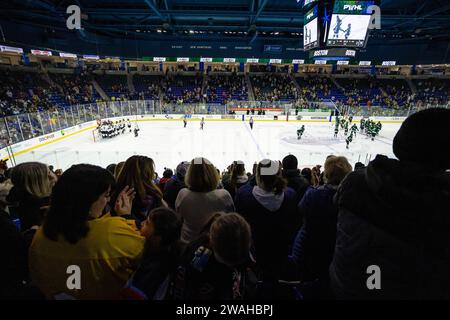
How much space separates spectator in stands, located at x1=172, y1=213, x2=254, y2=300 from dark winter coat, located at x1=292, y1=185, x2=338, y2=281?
0.81 m

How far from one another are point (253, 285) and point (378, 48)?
39.1m

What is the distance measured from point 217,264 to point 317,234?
3.17 feet

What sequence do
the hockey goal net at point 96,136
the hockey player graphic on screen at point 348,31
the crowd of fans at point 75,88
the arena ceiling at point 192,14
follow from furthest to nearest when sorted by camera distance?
the crowd of fans at point 75,88 < the arena ceiling at point 192,14 < the hockey goal net at point 96,136 < the hockey player graphic on screen at point 348,31

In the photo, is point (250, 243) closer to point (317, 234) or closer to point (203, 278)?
point (203, 278)

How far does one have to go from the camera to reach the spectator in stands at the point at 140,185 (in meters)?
2.27

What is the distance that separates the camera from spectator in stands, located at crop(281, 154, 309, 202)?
10.6ft

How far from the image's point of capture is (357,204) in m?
1.15

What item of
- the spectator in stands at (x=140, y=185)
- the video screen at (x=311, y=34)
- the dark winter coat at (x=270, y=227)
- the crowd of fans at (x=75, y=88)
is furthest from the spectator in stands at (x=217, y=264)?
the crowd of fans at (x=75, y=88)

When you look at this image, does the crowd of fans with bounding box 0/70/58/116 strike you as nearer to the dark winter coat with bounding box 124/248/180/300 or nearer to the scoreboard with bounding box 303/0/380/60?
the scoreboard with bounding box 303/0/380/60

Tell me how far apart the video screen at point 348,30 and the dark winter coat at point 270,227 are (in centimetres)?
1066

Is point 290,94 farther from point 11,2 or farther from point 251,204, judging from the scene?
point 251,204

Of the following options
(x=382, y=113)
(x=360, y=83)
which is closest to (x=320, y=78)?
(x=360, y=83)

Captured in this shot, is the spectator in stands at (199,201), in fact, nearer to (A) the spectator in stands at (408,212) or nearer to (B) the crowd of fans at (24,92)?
(A) the spectator in stands at (408,212)

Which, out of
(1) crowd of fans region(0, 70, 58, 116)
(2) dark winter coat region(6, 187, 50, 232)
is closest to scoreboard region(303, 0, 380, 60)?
(2) dark winter coat region(6, 187, 50, 232)
